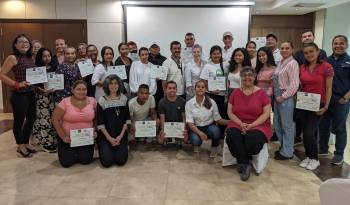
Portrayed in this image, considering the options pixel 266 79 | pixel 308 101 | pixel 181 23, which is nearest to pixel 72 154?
pixel 266 79

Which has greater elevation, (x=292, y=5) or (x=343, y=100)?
(x=292, y=5)

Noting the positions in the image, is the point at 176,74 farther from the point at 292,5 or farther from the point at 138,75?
the point at 292,5

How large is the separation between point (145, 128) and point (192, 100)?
673 millimetres

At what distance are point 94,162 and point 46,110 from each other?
95cm

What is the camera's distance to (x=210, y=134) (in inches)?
149

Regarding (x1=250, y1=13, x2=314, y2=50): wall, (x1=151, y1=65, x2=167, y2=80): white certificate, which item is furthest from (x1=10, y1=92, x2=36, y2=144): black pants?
(x1=250, y1=13, x2=314, y2=50): wall

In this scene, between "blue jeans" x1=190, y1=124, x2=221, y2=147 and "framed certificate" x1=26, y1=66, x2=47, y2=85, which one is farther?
"blue jeans" x1=190, y1=124, x2=221, y2=147

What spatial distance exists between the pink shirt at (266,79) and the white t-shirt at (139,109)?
1.36 meters

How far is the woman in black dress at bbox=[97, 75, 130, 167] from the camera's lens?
3565 millimetres

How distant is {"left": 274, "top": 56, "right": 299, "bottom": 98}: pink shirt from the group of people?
0.4 inches

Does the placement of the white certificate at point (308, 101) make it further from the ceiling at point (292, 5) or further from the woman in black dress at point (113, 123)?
the ceiling at point (292, 5)

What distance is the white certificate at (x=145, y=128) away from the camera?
12.8 feet

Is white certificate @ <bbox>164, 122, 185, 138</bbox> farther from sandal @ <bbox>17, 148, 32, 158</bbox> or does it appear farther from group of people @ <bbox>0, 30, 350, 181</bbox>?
sandal @ <bbox>17, 148, 32, 158</bbox>

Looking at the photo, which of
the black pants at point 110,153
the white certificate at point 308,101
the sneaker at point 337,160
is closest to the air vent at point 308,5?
the white certificate at point 308,101
